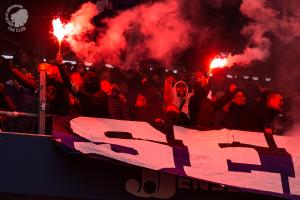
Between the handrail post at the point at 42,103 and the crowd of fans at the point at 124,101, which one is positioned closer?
the handrail post at the point at 42,103

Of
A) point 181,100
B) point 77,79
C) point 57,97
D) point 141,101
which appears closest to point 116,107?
point 141,101

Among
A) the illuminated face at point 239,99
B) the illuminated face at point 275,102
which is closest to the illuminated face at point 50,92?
the illuminated face at point 239,99

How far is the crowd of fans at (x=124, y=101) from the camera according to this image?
24.9ft

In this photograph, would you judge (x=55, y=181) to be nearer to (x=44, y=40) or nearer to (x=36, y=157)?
(x=36, y=157)

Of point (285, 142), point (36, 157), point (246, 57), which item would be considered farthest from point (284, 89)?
point (36, 157)

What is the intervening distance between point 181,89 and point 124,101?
2.98 ft

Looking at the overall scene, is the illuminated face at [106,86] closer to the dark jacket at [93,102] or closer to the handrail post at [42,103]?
the dark jacket at [93,102]

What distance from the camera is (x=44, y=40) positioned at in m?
11.1

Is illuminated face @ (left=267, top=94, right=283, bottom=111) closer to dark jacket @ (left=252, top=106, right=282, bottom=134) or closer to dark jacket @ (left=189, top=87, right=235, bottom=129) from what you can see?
dark jacket @ (left=252, top=106, right=282, bottom=134)

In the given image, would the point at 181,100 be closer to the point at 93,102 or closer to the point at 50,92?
the point at 93,102

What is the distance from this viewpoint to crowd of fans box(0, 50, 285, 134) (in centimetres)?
759

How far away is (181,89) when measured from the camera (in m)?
8.73

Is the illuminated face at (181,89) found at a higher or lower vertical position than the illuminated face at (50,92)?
higher

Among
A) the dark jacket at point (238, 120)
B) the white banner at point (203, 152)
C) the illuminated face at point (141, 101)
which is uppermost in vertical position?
the illuminated face at point (141, 101)
